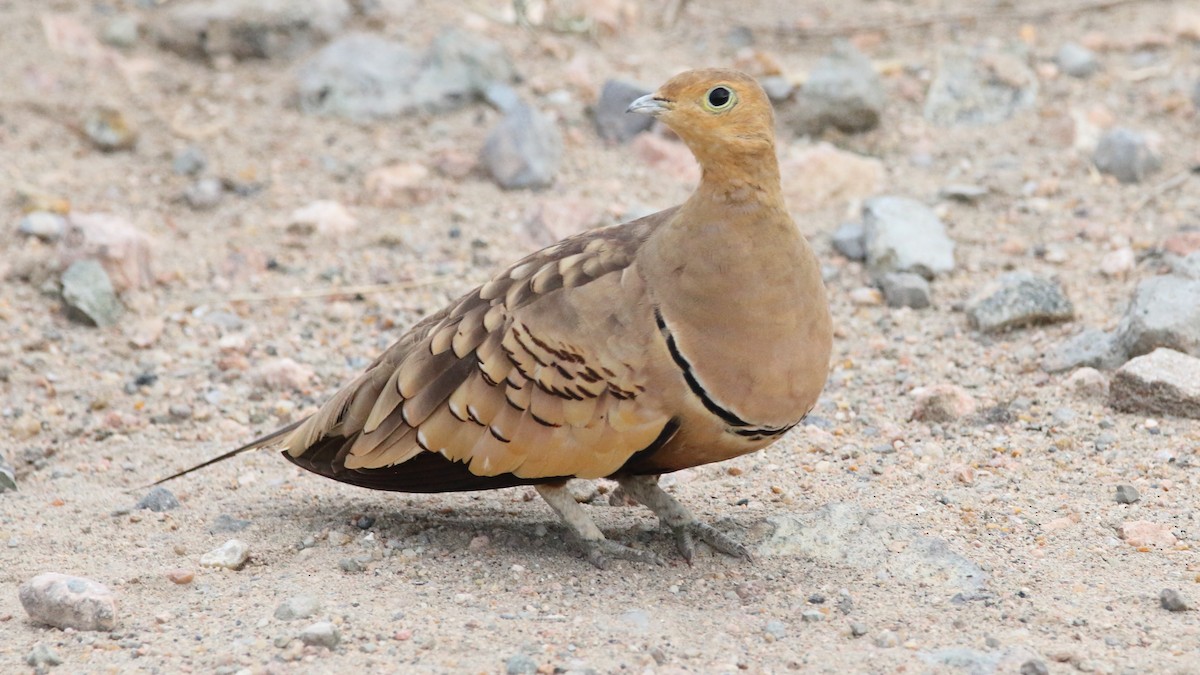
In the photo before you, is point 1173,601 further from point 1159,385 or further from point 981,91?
point 981,91

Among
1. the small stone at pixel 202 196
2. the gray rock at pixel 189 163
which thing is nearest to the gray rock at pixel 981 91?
the small stone at pixel 202 196

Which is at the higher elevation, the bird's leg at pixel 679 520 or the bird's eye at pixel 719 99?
the bird's eye at pixel 719 99

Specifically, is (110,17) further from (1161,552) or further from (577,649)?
(1161,552)

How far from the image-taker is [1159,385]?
15.9 ft

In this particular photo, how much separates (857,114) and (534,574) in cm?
410

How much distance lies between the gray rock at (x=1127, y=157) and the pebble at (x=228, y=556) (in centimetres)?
469

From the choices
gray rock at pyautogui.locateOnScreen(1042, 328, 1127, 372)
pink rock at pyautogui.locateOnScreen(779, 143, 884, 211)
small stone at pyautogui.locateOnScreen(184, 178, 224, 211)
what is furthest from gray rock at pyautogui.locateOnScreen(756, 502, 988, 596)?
small stone at pyautogui.locateOnScreen(184, 178, 224, 211)

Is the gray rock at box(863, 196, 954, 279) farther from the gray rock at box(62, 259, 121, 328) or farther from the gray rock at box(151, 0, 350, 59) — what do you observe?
the gray rock at box(151, 0, 350, 59)

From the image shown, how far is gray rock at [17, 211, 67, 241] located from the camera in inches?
259

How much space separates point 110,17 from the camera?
8.49 meters

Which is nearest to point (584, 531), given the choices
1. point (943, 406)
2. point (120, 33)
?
point (943, 406)

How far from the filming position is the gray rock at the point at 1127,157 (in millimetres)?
6820

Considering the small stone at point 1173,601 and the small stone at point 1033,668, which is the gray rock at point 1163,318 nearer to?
the small stone at point 1173,601

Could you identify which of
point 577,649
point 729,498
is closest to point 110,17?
point 729,498
